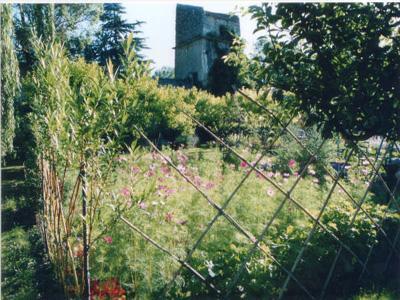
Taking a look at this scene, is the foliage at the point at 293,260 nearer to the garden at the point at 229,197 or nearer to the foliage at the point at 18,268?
the garden at the point at 229,197

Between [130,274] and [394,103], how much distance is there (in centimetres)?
301

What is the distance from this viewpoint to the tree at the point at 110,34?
25297mm

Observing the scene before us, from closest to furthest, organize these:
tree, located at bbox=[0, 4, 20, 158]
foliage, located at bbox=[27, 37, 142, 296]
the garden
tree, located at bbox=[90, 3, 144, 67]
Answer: foliage, located at bbox=[27, 37, 142, 296], the garden, tree, located at bbox=[0, 4, 20, 158], tree, located at bbox=[90, 3, 144, 67]

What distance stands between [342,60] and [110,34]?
26466mm

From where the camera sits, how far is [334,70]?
105 inches

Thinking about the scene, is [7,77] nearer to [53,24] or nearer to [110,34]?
[53,24]

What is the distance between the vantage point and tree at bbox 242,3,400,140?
8.13 feet

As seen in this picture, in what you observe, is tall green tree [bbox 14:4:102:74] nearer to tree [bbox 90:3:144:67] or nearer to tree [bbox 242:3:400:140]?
tree [bbox 90:3:144:67]

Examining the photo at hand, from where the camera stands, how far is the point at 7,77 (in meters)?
7.03

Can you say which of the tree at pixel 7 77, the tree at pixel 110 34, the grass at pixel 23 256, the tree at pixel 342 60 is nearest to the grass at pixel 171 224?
the grass at pixel 23 256

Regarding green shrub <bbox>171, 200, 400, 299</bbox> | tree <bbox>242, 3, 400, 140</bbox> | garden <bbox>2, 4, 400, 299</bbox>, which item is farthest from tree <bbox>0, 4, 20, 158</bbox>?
tree <bbox>242, 3, 400, 140</bbox>

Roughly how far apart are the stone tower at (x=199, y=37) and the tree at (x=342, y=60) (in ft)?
78.3

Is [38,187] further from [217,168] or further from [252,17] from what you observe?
[252,17]

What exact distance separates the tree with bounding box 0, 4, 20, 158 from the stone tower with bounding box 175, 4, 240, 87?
787 inches
